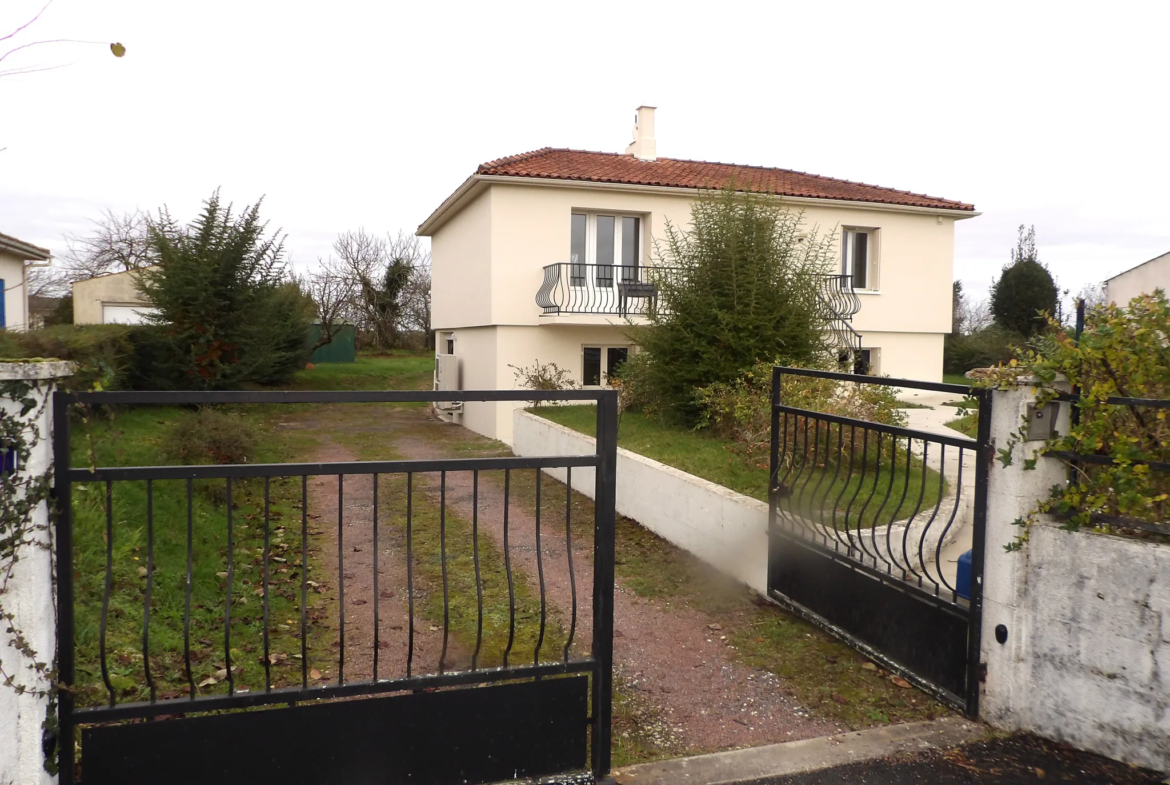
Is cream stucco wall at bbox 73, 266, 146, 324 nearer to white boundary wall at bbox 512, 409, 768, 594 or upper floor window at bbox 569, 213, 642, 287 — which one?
upper floor window at bbox 569, 213, 642, 287

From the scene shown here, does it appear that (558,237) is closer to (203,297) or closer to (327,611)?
(203,297)

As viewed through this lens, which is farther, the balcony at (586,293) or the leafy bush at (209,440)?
the balcony at (586,293)

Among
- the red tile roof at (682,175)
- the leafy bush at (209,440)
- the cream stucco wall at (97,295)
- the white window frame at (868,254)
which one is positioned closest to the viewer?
the leafy bush at (209,440)

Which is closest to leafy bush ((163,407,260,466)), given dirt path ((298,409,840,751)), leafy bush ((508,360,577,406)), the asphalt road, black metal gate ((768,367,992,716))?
dirt path ((298,409,840,751))

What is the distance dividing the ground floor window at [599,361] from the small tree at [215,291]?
674 centimetres

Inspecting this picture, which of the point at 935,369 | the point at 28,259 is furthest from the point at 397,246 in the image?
the point at 935,369

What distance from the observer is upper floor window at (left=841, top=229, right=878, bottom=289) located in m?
18.2

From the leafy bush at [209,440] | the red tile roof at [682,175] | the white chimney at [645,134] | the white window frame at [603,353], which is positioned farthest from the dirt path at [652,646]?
the white chimney at [645,134]

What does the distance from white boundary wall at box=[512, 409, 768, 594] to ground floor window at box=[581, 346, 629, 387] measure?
584 cm

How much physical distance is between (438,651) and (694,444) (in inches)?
190

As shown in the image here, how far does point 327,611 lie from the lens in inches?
224

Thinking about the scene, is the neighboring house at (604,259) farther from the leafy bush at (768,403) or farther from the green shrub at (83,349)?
the green shrub at (83,349)

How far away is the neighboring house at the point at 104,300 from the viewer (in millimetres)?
28547

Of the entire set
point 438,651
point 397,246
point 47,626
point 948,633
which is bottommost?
point 438,651
